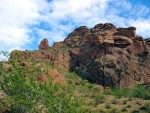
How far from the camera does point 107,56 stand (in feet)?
278

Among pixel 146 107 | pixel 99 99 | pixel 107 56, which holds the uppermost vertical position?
pixel 107 56

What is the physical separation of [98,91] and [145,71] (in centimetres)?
1736

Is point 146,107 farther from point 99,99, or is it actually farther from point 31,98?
point 31,98

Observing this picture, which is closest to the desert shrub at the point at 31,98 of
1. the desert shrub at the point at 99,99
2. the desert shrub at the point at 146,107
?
the desert shrub at the point at 146,107

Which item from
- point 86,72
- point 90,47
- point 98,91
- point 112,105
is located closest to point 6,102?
point 112,105

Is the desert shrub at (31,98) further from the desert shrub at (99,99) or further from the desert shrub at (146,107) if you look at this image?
the desert shrub at (99,99)

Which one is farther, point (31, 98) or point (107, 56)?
point (107, 56)

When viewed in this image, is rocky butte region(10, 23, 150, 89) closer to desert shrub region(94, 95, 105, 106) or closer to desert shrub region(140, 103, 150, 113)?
desert shrub region(94, 95, 105, 106)

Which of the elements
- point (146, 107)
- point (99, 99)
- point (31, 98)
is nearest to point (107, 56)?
point (99, 99)

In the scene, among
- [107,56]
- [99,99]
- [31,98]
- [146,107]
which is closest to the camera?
[31,98]

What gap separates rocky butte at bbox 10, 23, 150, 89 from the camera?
8119 cm

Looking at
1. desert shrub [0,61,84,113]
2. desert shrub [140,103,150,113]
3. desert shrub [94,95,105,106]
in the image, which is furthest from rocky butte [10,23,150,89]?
desert shrub [0,61,84,113]

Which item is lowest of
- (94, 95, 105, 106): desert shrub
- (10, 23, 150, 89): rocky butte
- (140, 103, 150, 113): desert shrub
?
(140, 103, 150, 113): desert shrub

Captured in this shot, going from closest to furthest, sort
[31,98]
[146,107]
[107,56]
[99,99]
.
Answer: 1. [31,98]
2. [146,107]
3. [99,99]
4. [107,56]
